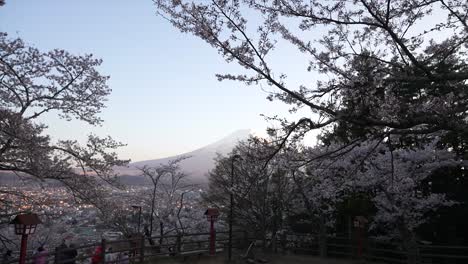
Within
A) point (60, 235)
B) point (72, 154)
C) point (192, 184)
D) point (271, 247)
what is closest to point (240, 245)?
point (271, 247)

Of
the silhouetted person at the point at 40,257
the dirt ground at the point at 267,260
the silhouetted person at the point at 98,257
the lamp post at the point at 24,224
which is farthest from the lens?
the dirt ground at the point at 267,260

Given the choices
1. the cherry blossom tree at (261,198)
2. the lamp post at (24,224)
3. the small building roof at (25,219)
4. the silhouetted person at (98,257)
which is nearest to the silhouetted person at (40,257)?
the lamp post at (24,224)

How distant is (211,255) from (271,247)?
14.5 ft

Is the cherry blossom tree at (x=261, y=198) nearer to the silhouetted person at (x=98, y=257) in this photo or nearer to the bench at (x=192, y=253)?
the bench at (x=192, y=253)

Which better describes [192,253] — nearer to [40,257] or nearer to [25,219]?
[40,257]

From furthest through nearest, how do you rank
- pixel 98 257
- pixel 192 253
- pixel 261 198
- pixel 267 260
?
pixel 261 198 < pixel 267 260 < pixel 192 253 < pixel 98 257

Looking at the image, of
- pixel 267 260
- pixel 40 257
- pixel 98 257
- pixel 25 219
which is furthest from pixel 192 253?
pixel 25 219

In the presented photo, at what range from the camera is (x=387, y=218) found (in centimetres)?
1577

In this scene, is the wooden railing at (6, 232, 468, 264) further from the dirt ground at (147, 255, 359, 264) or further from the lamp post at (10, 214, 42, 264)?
the lamp post at (10, 214, 42, 264)

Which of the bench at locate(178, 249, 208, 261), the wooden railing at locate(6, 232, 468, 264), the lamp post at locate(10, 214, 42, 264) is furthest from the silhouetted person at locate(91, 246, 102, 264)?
the bench at locate(178, 249, 208, 261)

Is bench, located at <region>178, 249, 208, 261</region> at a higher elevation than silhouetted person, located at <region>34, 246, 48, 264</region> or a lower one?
lower

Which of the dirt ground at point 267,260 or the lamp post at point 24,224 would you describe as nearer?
the lamp post at point 24,224

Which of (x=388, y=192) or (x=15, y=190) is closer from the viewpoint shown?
(x=15, y=190)

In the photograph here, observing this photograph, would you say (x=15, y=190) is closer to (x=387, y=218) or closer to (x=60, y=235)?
(x=387, y=218)
